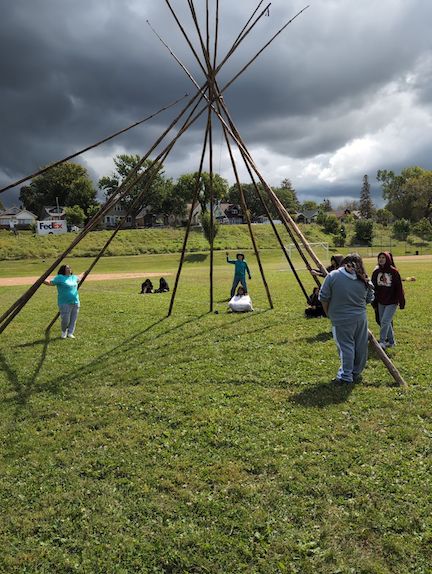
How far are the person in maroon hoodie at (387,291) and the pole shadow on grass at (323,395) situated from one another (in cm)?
226

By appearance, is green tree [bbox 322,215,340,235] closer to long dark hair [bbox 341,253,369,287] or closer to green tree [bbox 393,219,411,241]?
green tree [bbox 393,219,411,241]

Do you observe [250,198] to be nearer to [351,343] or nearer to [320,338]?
[320,338]

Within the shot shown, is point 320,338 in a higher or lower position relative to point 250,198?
lower

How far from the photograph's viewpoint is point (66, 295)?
397 inches

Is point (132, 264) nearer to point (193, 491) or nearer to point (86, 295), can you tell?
point (86, 295)

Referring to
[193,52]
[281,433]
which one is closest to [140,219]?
[193,52]

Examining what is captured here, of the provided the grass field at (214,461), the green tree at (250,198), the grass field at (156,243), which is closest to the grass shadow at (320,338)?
the grass field at (214,461)

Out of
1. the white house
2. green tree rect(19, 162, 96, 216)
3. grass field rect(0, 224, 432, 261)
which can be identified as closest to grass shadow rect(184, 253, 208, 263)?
grass field rect(0, 224, 432, 261)

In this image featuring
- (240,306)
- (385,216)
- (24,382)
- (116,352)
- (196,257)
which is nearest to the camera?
(24,382)

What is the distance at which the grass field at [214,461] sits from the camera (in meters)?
3.36

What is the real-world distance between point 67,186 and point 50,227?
66.8 feet

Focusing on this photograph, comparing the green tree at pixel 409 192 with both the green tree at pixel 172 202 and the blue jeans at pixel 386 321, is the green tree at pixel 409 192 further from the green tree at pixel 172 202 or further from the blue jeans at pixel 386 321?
the blue jeans at pixel 386 321

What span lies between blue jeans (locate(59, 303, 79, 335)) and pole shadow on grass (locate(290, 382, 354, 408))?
639 centimetres

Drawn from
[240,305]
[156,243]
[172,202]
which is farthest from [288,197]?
[240,305]
